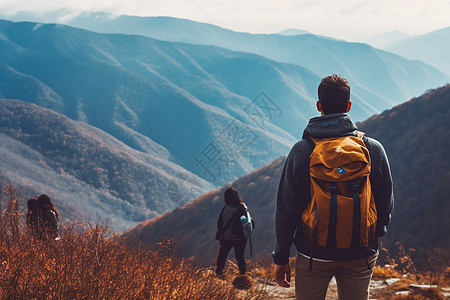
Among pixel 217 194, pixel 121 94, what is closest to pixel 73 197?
pixel 217 194

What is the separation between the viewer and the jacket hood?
2.01 meters

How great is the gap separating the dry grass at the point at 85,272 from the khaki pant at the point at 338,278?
0.78 meters

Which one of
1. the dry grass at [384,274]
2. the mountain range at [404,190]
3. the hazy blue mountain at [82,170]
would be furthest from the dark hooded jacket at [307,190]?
the hazy blue mountain at [82,170]

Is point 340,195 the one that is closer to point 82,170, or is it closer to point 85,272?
point 85,272

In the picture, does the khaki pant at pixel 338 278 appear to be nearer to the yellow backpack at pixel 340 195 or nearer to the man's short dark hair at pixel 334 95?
the yellow backpack at pixel 340 195

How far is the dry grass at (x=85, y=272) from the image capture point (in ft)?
7.66

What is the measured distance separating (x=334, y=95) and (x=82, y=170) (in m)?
121

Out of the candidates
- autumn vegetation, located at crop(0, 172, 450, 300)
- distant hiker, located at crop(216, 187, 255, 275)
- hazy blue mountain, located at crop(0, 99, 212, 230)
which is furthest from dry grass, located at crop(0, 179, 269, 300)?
hazy blue mountain, located at crop(0, 99, 212, 230)

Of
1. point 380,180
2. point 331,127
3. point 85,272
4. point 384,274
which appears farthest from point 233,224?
point 331,127

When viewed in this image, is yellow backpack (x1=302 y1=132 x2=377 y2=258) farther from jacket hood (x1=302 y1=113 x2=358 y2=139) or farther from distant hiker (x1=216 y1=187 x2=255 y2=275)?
distant hiker (x1=216 y1=187 x2=255 y2=275)

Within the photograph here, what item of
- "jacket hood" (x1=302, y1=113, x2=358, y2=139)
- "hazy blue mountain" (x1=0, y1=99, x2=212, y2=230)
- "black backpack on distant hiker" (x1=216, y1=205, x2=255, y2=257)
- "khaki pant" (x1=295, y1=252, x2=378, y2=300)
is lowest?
"hazy blue mountain" (x1=0, y1=99, x2=212, y2=230)

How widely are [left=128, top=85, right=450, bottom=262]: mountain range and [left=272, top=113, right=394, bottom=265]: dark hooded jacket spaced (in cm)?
1593

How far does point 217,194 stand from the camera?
2085 inches

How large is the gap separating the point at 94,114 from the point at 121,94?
19.9m
